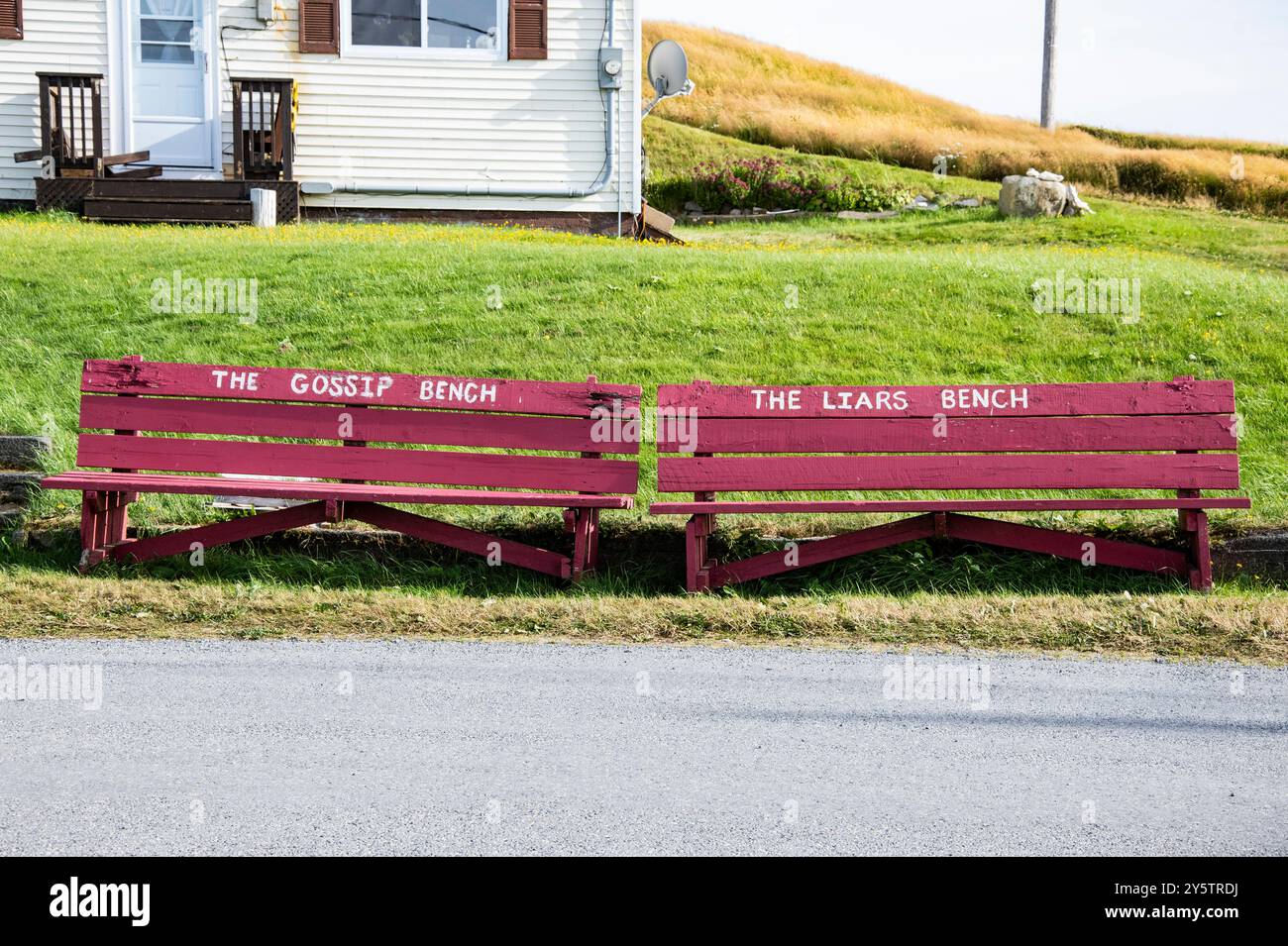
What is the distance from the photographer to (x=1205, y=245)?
67.2ft

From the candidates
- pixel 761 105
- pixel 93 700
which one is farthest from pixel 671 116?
pixel 93 700

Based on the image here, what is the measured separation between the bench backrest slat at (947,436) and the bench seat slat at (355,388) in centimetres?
58

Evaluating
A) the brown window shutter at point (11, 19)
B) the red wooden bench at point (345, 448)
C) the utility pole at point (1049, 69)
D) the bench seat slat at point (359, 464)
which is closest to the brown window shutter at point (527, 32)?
the brown window shutter at point (11, 19)

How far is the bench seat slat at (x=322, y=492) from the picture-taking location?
8031mm

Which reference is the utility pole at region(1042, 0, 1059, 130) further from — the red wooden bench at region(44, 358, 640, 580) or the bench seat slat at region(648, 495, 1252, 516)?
the red wooden bench at region(44, 358, 640, 580)

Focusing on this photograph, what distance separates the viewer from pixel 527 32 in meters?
18.7

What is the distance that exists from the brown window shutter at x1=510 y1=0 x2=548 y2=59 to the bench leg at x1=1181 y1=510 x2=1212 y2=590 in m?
13.2

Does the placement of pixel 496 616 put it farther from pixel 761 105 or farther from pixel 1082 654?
pixel 761 105

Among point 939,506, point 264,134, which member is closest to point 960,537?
point 939,506

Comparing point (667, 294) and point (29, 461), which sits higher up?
point (667, 294)

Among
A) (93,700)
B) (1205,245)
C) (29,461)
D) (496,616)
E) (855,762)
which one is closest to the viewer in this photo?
(855,762)

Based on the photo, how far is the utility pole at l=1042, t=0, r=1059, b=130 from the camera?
37312 mm

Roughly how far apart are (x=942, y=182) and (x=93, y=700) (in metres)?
24.0

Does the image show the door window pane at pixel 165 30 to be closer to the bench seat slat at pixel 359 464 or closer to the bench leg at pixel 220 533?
the bench seat slat at pixel 359 464
